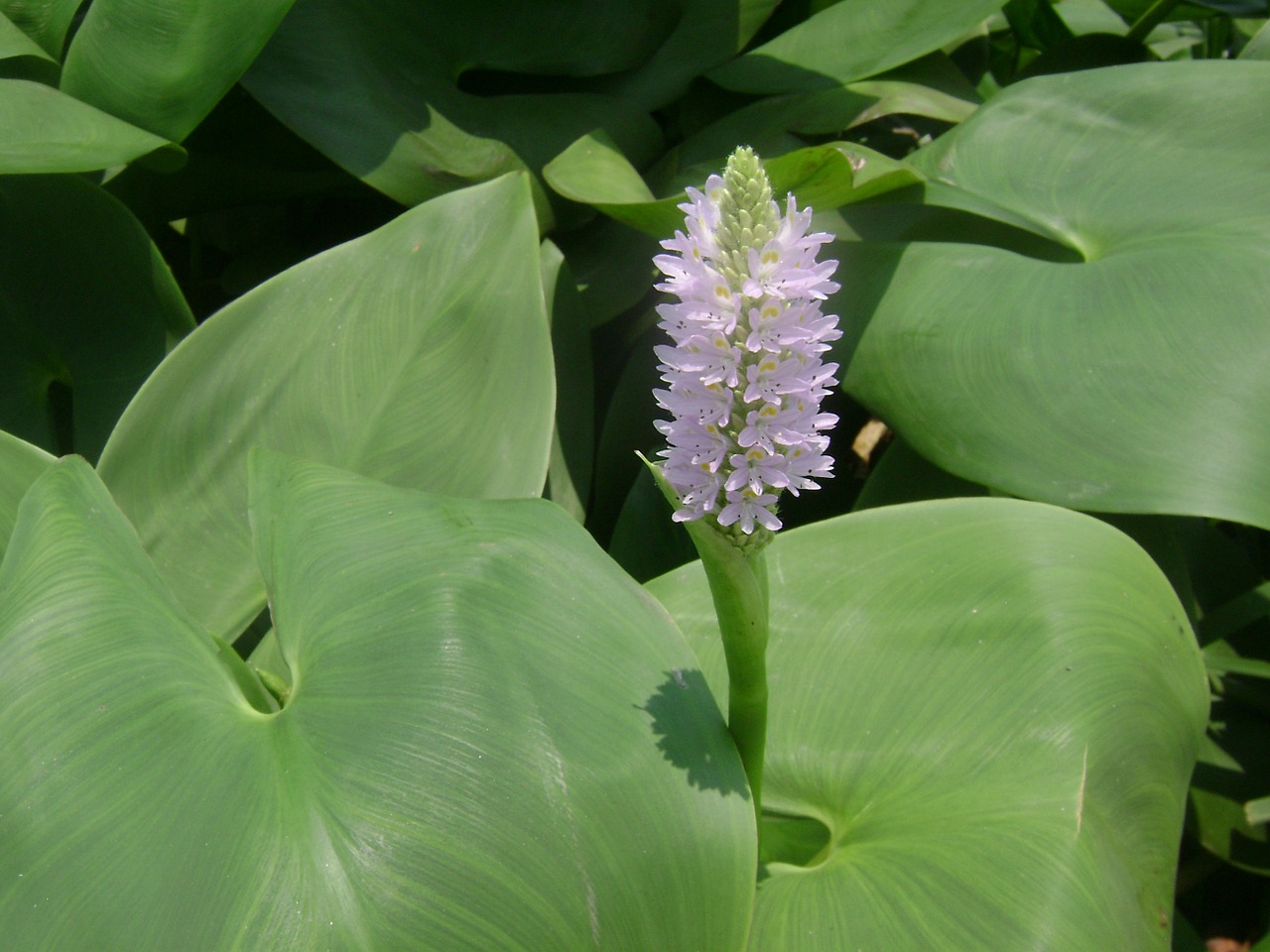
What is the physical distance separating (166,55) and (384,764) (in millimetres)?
835

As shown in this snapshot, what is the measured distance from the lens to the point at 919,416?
3.29 ft

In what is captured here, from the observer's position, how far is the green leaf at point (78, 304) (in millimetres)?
1139

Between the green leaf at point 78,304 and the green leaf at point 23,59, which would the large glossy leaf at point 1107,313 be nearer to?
the green leaf at point 78,304

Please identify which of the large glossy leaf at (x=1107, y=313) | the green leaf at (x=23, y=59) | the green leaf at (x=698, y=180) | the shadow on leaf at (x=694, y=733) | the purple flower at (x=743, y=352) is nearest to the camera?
the purple flower at (x=743, y=352)

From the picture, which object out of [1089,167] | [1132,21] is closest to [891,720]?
[1089,167]

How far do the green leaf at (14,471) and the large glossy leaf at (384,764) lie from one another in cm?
25

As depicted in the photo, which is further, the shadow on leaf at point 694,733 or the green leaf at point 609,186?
the green leaf at point 609,186

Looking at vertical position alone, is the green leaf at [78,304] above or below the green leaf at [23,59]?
below

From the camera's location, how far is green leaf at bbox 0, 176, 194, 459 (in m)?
1.14

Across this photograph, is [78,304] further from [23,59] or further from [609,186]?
[609,186]

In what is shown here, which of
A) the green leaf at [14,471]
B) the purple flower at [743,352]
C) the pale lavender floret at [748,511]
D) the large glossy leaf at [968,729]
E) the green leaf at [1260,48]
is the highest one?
the purple flower at [743,352]

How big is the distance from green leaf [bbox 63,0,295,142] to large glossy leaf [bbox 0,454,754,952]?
0.58 m

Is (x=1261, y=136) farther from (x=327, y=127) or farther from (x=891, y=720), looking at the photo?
(x=327, y=127)

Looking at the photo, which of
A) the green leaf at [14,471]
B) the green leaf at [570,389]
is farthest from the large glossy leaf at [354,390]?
the green leaf at [570,389]
